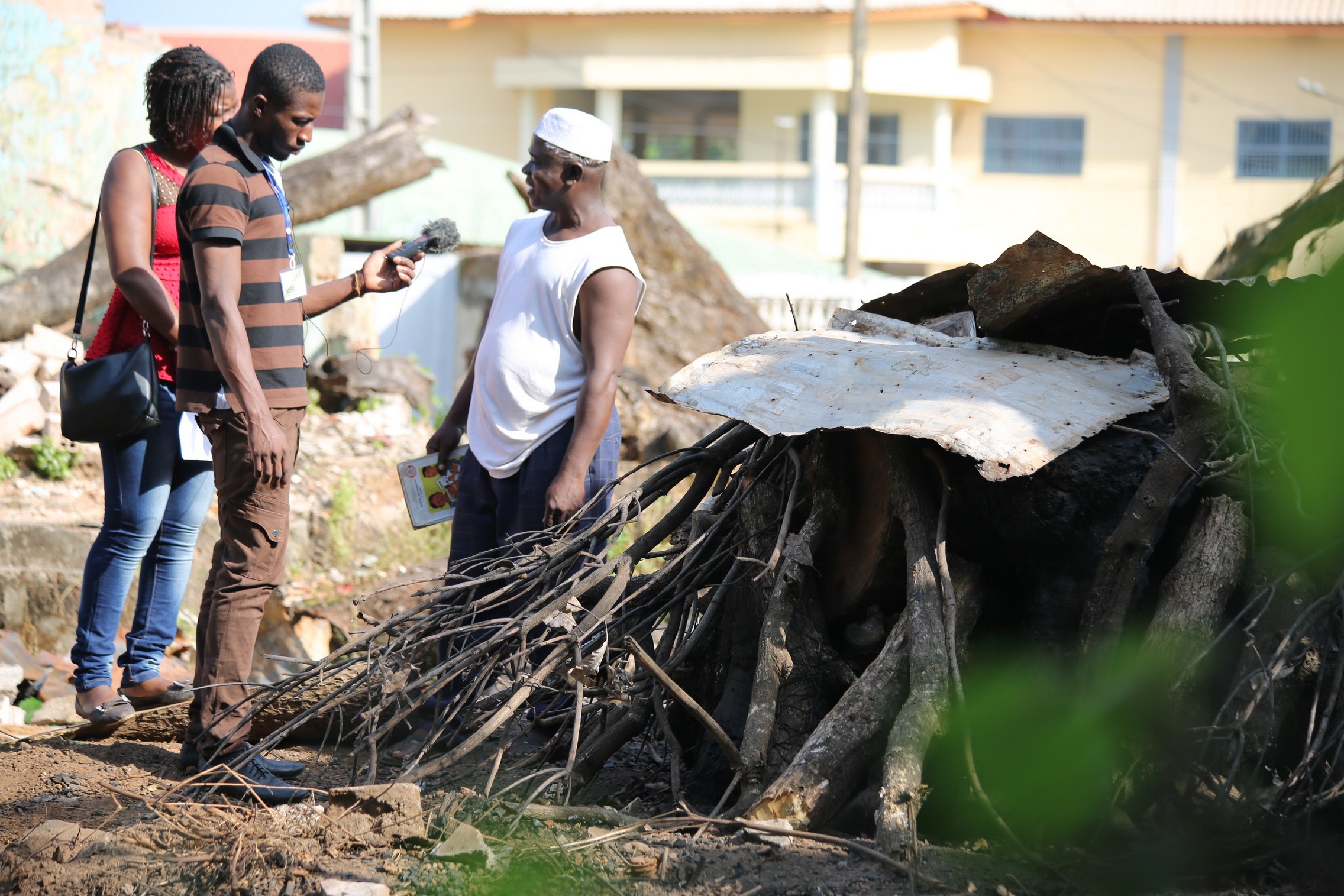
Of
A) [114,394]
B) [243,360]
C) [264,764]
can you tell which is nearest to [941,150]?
[114,394]

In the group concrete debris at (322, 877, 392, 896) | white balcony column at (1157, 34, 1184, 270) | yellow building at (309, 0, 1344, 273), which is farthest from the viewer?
white balcony column at (1157, 34, 1184, 270)

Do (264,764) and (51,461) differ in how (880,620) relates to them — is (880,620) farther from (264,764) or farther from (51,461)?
(51,461)

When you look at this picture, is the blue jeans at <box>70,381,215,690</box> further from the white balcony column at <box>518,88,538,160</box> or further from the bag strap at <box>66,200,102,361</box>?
the white balcony column at <box>518,88,538,160</box>

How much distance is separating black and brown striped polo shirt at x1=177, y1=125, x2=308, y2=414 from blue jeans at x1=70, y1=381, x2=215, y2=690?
1.57 feet

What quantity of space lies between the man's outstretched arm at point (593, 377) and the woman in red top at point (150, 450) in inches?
47.7

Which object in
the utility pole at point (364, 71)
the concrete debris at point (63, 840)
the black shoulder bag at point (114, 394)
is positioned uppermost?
the utility pole at point (364, 71)

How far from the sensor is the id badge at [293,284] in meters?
3.39

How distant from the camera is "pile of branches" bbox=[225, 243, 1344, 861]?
273cm

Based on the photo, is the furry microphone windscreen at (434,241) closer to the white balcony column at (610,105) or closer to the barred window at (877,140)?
the white balcony column at (610,105)

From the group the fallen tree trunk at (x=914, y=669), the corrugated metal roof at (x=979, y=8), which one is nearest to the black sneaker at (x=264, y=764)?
the fallen tree trunk at (x=914, y=669)

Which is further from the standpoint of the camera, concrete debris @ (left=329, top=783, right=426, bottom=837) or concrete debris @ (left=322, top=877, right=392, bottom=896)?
concrete debris @ (left=329, top=783, right=426, bottom=837)

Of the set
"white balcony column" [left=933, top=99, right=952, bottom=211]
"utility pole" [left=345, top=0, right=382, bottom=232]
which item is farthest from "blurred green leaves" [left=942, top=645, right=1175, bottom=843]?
"white balcony column" [left=933, top=99, right=952, bottom=211]

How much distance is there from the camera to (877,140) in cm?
2670

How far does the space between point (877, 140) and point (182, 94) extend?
2440 centimetres
